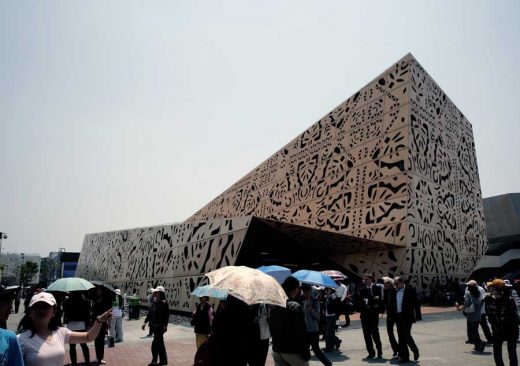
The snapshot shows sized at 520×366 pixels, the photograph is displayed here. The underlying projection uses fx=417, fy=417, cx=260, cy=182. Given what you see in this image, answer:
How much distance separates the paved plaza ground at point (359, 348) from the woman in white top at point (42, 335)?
5.88 m

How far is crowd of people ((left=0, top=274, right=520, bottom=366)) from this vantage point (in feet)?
10.2

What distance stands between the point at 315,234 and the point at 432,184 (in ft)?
29.8

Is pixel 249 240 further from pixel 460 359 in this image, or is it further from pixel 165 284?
pixel 460 359

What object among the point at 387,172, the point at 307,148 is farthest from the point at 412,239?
the point at 307,148

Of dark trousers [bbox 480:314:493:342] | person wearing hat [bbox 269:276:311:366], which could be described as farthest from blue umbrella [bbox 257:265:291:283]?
person wearing hat [bbox 269:276:311:366]

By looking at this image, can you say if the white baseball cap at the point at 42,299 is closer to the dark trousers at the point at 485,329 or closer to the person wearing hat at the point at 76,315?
the person wearing hat at the point at 76,315

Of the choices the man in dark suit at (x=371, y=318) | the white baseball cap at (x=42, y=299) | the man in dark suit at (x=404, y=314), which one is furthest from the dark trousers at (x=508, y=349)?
the white baseball cap at (x=42, y=299)

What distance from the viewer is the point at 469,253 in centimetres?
2927

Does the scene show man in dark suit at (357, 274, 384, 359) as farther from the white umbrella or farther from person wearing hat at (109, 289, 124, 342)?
person wearing hat at (109, 289, 124, 342)

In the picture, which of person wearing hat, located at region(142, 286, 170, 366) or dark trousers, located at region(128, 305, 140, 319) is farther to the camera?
dark trousers, located at region(128, 305, 140, 319)

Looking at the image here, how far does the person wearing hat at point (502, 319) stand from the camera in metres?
6.11

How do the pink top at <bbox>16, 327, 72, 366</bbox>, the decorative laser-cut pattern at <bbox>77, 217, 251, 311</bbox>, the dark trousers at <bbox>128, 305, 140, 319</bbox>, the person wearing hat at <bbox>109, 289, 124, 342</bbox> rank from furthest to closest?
1. the dark trousers at <bbox>128, 305, 140, 319</bbox>
2. the decorative laser-cut pattern at <bbox>77, 217, 251, 311</bbox>
3. the person wearing hat at <bbox>109, 289, 124, 342</bbox>
4. the pink top at <bbox>16, 327, 72, 366</bbox>

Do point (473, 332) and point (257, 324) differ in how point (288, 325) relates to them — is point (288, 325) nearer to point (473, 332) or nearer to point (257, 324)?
point (257, 324)

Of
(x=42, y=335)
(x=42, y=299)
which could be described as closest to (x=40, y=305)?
(x=42, y=299)
